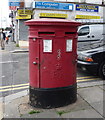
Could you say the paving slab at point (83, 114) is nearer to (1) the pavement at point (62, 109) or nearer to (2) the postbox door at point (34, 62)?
(1) the pavement at point (62, 109)

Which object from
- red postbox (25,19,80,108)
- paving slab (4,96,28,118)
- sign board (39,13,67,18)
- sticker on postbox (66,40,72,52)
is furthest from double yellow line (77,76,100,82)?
sign board (39,13,67,18)

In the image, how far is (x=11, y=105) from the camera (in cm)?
368

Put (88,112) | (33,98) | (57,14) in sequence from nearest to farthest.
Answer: (88,112) → (33,98) → (57,14)

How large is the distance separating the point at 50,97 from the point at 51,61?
74 cm

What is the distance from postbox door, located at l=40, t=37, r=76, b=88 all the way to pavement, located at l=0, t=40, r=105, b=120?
0.51 m

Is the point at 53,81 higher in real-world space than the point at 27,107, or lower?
higher

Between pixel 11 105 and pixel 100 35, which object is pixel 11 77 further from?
pixel 100 35

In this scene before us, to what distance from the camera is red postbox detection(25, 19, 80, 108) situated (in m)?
3.27

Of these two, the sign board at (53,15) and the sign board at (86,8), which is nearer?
the sign board at (53,15)

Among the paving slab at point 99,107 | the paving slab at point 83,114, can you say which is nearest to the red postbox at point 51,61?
the paving slab at point 83,114

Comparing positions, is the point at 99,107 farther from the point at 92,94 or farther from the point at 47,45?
the point at 47,45

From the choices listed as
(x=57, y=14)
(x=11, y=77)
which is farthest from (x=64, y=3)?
(x=11, y=77)

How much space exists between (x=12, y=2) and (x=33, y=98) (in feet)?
49.1

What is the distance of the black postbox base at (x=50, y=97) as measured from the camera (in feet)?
11.2
